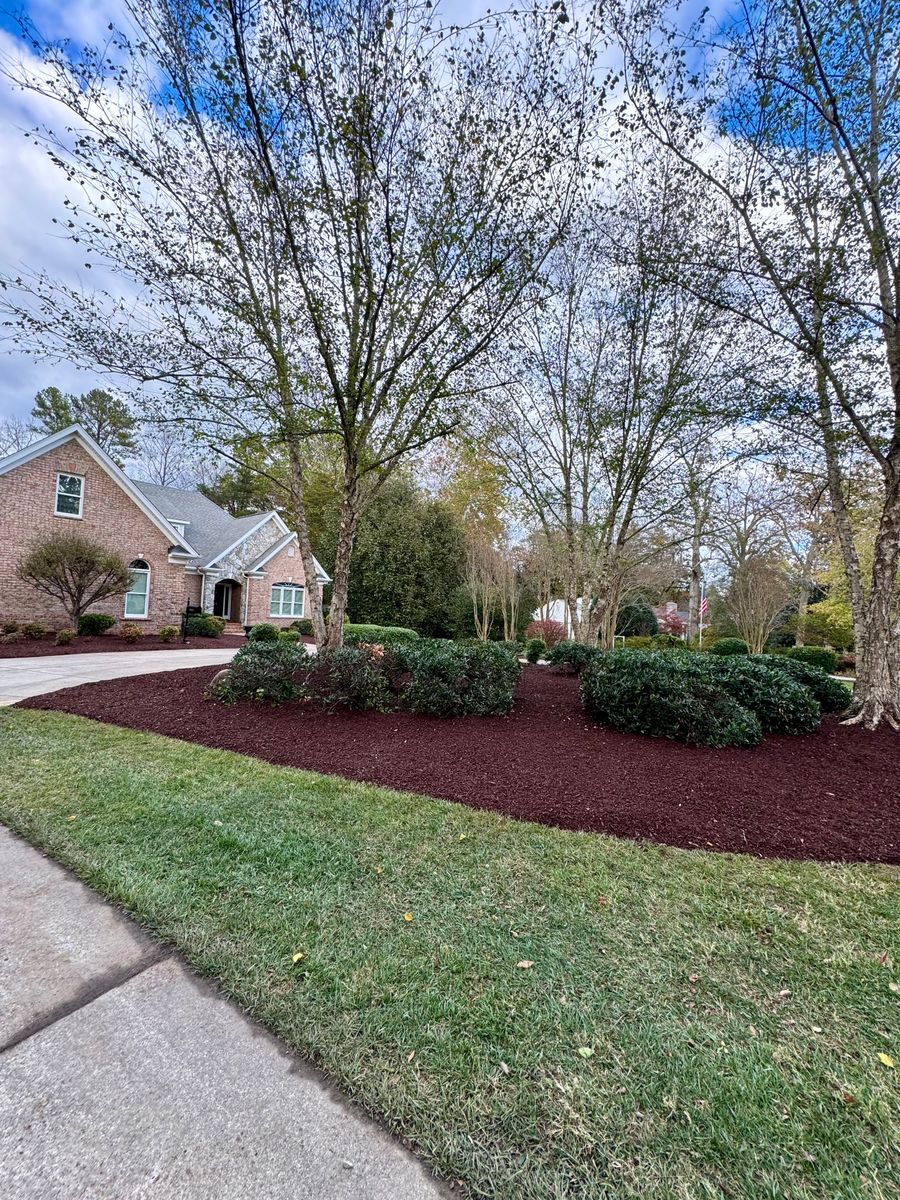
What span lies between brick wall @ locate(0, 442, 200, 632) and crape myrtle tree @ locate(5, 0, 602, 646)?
34.1 ft

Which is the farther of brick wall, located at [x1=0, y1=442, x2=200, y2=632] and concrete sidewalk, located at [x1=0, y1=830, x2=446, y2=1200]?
brick wall, located at [x1=0, y1=442, x2=200, y2=632]

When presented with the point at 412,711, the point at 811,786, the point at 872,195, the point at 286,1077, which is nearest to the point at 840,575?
the point at 872,195

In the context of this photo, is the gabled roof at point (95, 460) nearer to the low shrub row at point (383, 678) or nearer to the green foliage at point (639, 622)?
the low shrub row at point (383, 678)

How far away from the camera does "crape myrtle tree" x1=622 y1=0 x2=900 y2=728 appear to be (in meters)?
4.58

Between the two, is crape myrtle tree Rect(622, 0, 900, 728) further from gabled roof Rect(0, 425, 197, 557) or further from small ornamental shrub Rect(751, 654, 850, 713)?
gabled roof Rect(0, 425, 197, 557)

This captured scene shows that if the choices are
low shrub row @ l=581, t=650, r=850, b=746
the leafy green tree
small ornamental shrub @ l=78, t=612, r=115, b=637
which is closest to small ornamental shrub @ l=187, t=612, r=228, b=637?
small ornamental shrub @ l=78, t=612, r=115, b=637

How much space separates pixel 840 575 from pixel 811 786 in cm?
1594

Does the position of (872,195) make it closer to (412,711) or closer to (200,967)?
(412,711)

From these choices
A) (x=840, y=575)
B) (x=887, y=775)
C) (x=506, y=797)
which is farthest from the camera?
(x=840, y=575)

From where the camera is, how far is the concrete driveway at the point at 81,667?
23.8 ft

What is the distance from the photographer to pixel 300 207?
5.14 metres

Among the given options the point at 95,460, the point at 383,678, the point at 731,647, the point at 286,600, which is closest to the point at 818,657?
the point at 731,647

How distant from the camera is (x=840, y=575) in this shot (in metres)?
16.2

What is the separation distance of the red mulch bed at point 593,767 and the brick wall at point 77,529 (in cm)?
942
